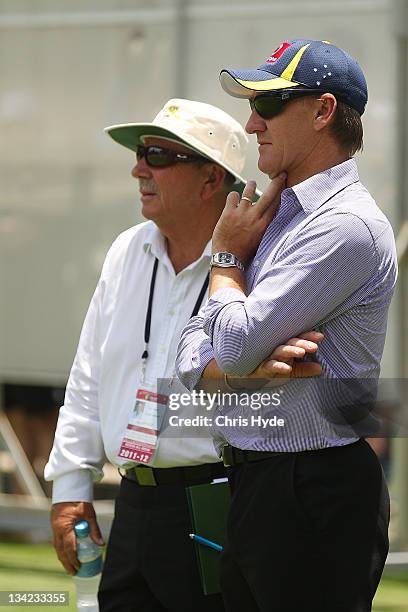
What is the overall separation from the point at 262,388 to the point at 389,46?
3.28 metres

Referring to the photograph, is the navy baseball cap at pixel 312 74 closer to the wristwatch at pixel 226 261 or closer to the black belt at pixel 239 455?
the wristwatch at pixel 226 261

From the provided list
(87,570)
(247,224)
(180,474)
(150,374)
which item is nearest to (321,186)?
(247,224)

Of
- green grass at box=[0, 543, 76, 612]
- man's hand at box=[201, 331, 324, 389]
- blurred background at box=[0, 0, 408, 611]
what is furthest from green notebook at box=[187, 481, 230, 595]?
blurred background at box=[0, 0, 408, 611]

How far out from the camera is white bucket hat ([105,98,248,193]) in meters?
3.39

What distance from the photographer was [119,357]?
10.8 ft

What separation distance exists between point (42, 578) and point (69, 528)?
2571mm

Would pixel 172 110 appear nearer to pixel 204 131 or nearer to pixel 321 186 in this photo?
pixel 204 131

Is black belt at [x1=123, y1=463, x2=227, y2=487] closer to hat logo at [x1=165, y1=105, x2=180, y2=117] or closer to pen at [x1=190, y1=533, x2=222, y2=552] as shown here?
pen at [x1=190, y1=533, x2=222, y2=552]

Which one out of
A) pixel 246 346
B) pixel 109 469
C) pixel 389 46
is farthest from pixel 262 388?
pixel 109 469

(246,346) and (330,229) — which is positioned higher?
(330,229)

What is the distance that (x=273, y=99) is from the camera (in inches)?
101

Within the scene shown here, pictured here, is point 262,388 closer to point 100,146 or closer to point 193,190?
point 193,190

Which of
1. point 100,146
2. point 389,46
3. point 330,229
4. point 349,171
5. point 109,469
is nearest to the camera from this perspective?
point 330,229

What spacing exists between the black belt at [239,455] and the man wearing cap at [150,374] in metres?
0.54
